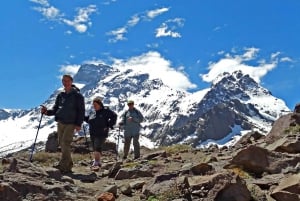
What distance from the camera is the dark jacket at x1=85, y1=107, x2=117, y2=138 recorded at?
19.2 m

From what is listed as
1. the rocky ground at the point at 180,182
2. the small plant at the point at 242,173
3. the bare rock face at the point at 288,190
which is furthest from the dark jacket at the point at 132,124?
the bare rock face at the point at 288,190

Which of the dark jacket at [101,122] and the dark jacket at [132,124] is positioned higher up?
the dark jacket at [132,124]

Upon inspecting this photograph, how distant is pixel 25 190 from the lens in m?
10.8

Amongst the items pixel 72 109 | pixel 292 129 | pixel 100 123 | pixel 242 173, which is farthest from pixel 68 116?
pixel 292 129

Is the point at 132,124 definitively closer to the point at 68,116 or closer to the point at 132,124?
the point at 132,124

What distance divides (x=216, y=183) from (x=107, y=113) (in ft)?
31.7

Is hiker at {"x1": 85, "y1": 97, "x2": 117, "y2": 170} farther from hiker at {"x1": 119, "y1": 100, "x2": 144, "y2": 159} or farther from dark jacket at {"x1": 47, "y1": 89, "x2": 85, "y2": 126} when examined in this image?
dark jacket at {"x1": 47, "y1": 89, "x2": 85, "y2": 126}

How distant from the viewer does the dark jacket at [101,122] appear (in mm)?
19234

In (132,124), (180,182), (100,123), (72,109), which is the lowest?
(180,182)

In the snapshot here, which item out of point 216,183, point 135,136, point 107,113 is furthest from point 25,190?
point 135,136

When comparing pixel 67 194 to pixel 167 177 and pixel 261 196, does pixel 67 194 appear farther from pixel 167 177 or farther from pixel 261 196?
pixel 261 196

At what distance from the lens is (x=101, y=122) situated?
1933 centimetres

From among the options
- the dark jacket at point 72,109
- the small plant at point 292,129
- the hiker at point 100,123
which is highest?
the small plant at point 292,129

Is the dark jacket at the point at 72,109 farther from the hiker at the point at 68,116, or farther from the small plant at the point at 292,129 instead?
the small plant at the point at 292,129
